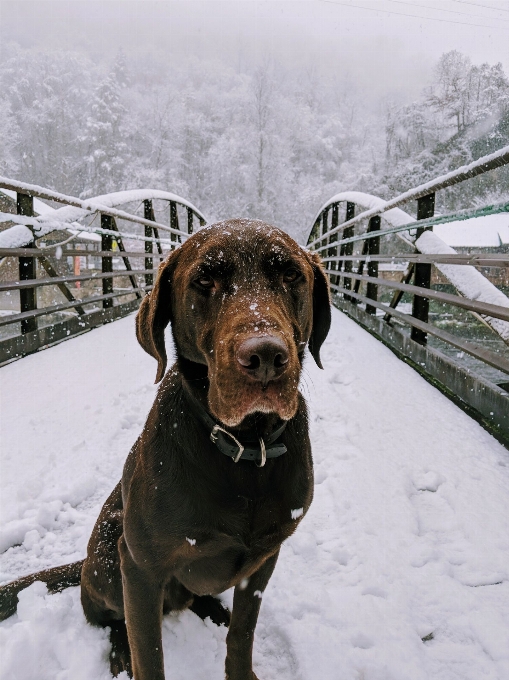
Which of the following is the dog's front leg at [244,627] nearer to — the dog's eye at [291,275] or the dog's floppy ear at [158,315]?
the dog's floppy ear at [158,315]

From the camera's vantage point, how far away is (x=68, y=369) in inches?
163

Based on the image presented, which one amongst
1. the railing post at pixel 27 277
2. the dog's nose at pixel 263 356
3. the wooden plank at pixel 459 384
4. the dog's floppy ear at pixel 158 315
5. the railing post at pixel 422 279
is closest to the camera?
the dog's nose at pixel 263 356

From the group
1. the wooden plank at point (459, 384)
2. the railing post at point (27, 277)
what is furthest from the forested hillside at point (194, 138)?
the railing post at point (27, 277)

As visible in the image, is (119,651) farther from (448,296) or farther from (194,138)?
(194,138)

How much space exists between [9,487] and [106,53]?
83693 millimetres

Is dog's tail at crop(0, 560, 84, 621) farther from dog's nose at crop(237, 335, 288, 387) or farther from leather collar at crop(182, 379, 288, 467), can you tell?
dog's nose at crop(237, 335, 288, 387)

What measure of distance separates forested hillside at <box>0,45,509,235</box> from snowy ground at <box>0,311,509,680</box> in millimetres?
38948

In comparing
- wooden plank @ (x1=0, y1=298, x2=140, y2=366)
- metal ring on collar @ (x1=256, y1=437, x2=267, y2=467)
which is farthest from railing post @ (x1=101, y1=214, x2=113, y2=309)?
metal ring on collar @ (x1=256, y1=437, x2=267, y2=467)

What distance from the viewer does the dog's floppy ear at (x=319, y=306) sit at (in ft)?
5.40

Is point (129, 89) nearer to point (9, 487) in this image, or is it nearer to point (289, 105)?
point (289, 105)

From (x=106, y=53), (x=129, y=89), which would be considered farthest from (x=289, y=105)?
(x=106, y=53)

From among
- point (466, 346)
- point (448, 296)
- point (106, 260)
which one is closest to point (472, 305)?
point (466, 346)

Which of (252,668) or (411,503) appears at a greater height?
(411,503)

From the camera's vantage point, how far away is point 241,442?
1.31 metres
